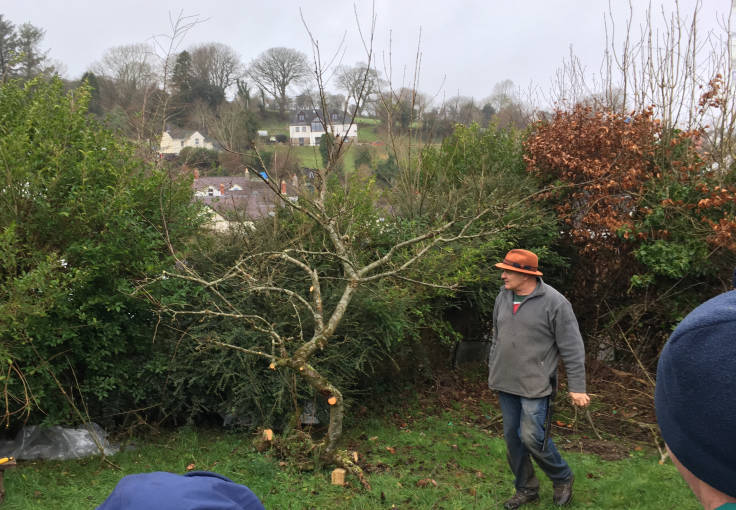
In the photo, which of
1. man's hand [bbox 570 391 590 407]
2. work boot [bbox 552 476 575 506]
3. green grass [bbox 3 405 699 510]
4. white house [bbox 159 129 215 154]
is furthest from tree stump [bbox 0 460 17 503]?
man's hand [bbox 570 391 590 407]

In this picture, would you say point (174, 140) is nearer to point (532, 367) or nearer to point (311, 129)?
point (311, 129)

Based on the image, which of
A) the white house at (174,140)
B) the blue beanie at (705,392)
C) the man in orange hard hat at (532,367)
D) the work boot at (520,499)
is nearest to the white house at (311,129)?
the white house at (174,140)

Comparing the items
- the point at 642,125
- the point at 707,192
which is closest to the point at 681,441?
the point at 707,192

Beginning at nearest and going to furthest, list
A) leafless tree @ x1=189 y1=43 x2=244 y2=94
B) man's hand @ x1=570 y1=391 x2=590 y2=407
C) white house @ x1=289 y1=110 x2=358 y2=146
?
man's hand @ x1=570 y1=391 x2=590 y2=407 → white house @ x1=289 y1=110 x2=358 y2=146 → leafless tree @ x1=189 y1=43 x2=244 y2=94

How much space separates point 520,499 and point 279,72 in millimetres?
6937

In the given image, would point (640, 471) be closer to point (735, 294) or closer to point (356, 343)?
point (356, 343)

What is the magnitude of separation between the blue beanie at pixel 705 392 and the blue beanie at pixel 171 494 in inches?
34.3

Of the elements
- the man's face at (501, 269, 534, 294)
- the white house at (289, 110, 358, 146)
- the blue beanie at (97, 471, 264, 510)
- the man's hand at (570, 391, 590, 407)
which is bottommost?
the man's hand at (570, 391, 590, 407)

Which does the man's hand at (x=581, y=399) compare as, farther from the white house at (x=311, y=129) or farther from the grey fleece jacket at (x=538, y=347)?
the white house at (x=311, y=129)

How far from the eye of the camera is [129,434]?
5.95 m

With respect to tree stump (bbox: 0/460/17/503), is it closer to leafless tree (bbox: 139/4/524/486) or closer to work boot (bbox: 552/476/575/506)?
leafless tree (bbox: 139/4/524/486)

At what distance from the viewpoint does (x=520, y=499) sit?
4.50m

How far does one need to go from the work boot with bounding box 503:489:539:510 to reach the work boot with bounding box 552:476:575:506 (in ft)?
0.49

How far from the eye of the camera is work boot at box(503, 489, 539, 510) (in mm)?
4473
